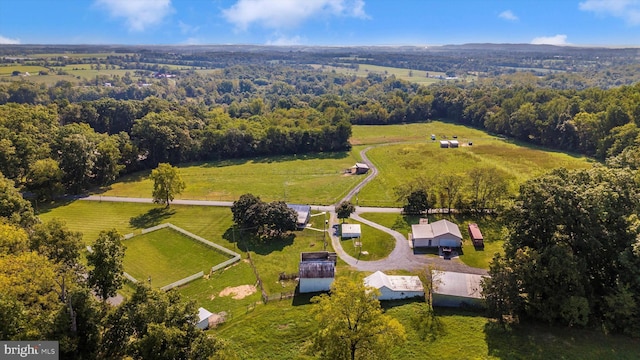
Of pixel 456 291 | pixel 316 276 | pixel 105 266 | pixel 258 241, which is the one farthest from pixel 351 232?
pixel 105 266

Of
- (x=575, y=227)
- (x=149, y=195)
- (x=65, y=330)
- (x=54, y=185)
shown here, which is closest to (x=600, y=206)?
(x=575, y=227)

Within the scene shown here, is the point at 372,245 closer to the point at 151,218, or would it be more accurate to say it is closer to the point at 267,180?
the point at 267,180

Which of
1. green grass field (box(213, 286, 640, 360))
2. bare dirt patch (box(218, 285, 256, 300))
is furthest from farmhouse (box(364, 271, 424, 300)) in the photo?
bare dirt patch (box(218, 285, 256, 300))

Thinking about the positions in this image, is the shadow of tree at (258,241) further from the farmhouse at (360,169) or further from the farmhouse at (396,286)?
the farmhouse at (360,169)

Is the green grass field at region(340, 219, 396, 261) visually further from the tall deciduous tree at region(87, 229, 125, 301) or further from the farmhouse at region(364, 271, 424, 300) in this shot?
the tall deciduous tree at region(87, 229, 125, 301)

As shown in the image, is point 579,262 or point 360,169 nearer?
point 579,262

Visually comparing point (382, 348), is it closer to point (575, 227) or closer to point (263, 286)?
point (263, 286)
